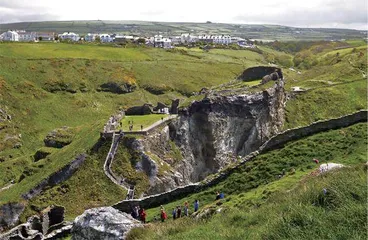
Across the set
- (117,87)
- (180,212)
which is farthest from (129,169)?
(117,87)

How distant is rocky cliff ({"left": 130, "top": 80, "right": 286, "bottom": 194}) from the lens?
4034cm

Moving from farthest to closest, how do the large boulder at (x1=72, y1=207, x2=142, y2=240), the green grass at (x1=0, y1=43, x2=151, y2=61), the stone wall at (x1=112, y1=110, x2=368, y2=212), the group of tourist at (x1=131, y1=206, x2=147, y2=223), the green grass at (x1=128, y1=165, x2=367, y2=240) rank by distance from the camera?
the green grass at (x1=0, y1=43, x2=151, y2=61)
the stone wall at (x1=112, y1=110, x2=368, y2=212)
the group of tourist at (x1=131, y1=206, x2=147, y2=223)
the large boulder at (x1=72, y1=207, x2=142, y2=240)
the green grass at (x1=128, y1=165, x2=367, y2=240)

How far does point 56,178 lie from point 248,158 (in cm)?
1846

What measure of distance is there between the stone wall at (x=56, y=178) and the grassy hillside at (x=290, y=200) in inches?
635

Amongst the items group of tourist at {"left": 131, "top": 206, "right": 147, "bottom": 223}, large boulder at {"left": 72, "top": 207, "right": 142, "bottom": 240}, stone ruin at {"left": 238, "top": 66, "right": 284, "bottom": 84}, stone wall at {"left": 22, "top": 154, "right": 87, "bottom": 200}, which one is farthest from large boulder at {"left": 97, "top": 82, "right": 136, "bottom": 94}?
large boulder at {"left": 72, "top": 207, "right": 142, "bottom": 240}

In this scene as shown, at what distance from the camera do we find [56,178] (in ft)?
124

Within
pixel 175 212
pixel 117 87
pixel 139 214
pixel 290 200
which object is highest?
pixel 290 200

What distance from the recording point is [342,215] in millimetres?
11836

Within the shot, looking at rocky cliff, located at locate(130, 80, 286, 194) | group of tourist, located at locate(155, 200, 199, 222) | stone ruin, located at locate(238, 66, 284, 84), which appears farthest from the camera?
stone ruin, located at locate(238, 66, 284, 84)

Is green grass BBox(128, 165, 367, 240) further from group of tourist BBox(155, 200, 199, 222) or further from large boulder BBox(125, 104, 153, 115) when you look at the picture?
large boulder BBox(125, 104, 153, 115)

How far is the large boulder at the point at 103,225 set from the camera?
53.2ft

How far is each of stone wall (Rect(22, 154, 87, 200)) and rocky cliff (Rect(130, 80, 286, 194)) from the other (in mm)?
5028

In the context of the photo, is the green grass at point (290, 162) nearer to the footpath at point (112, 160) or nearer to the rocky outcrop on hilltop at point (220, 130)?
the footpath at point (112, 160)

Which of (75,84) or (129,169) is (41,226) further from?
(75,84)
